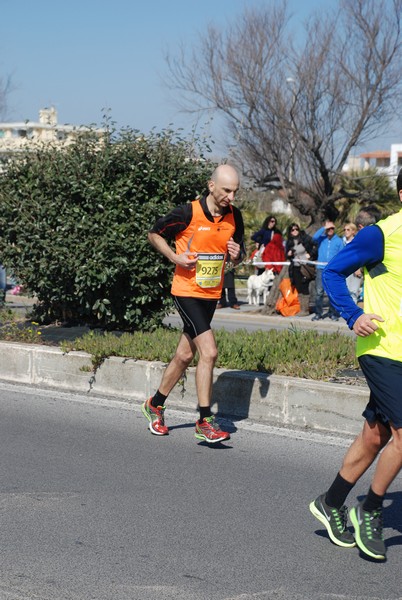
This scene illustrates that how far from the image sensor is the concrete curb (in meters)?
7.51

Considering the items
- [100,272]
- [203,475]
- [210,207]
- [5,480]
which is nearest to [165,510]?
[203,475]

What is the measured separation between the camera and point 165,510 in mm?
5637

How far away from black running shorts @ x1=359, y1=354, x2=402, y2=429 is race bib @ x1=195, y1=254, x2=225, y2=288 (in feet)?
8.51

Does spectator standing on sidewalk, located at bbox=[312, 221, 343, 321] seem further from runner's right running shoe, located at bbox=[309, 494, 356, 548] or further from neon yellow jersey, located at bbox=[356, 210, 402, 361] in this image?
neon yellow jersey, located at bbox=[356, 210, 402, 361]

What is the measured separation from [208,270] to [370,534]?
9.52ft

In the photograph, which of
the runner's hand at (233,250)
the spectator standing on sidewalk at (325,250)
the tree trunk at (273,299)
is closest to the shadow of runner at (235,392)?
the runner's hand at (233,250)

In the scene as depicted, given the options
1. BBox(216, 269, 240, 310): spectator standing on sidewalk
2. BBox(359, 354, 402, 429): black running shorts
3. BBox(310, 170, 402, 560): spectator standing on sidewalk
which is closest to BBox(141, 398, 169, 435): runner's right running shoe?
BBox(310, 170, 402, 560): spectator standing on sidewalk

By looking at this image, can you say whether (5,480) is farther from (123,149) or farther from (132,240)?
(123,149)

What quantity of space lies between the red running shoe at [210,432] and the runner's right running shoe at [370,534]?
231 centimetres

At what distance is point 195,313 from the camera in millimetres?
7246

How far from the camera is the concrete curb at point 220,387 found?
7.51 metres

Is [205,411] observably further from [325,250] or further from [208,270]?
[325,250]

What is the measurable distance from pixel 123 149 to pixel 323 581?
22.5ft

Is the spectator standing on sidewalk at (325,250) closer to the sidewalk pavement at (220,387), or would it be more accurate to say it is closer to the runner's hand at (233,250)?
the sidewalk pavement at (220,387)
